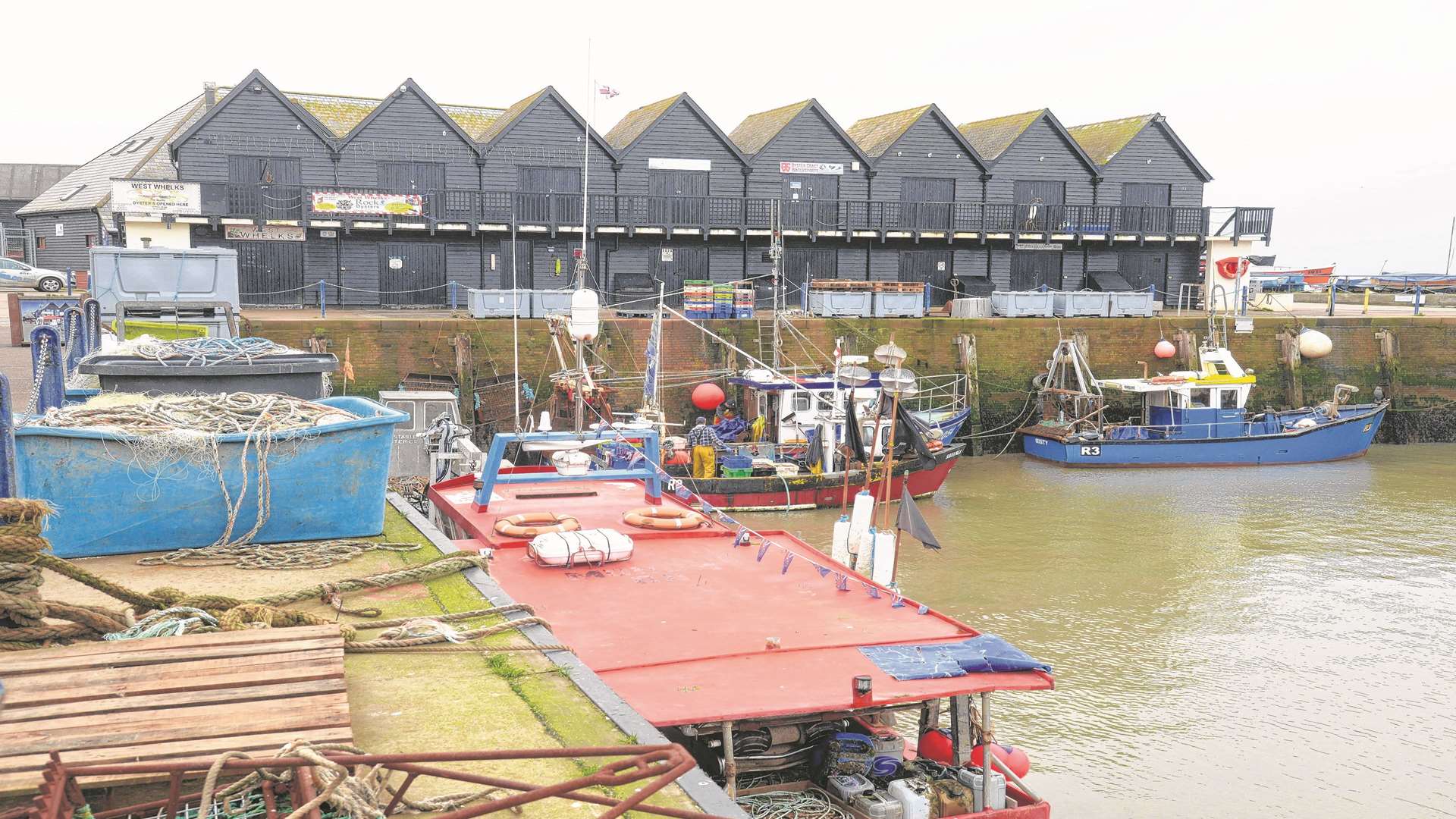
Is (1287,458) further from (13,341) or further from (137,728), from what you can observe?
(13,341)

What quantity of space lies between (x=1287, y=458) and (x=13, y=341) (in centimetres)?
3130

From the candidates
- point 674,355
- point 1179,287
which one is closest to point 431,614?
point 674,355

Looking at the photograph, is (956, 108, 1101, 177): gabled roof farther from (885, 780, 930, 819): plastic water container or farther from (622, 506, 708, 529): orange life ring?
(885, 780, 930, 819): plastic water container

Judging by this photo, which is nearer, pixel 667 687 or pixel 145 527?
pixel 667 687

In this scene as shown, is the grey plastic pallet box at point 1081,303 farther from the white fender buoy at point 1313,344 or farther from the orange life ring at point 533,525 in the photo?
the orange life ring at point 533,525

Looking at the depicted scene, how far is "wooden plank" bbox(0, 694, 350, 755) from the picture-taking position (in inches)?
169

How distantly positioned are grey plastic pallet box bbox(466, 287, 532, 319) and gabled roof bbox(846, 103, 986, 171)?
1426 cm

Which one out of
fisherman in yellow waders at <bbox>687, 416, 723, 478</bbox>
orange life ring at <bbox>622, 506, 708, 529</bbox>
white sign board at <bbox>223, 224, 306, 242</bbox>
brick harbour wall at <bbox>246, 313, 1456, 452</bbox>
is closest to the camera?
orange life ring at <bbox>622, 506, 708, 529</bbox>

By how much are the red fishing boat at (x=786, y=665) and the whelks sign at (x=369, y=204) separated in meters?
23.2

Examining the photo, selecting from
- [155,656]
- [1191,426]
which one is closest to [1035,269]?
[1191,426]

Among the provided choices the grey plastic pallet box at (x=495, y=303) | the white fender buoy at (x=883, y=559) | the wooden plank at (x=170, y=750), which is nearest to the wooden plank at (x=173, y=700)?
the wooden plank at (x=170, y=750)

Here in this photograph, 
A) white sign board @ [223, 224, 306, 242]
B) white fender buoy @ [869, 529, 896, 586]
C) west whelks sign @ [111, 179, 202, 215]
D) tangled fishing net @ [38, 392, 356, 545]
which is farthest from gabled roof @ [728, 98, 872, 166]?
tangled fishing net @ [38, 392, 356, 545]

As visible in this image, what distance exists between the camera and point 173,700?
469cm

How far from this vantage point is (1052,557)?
62.9ft
